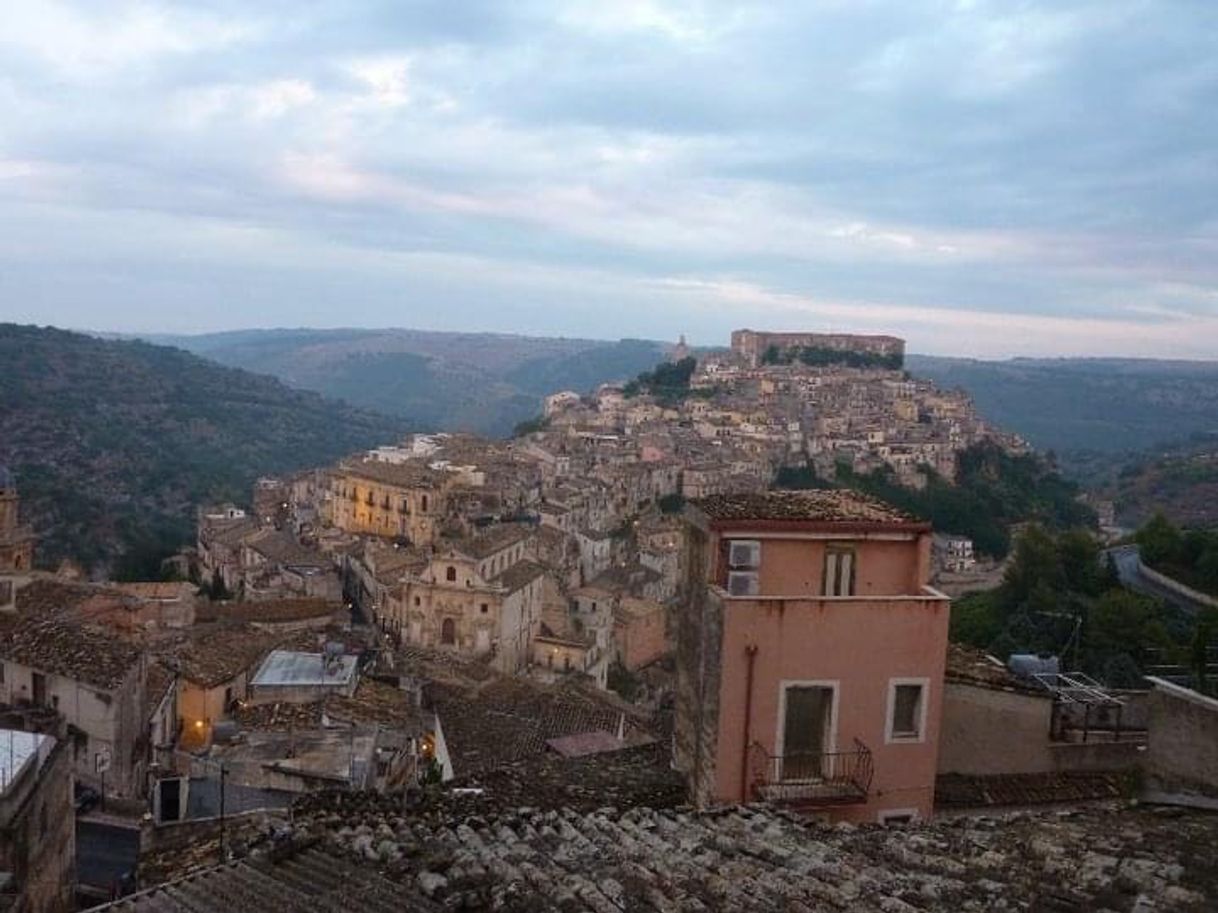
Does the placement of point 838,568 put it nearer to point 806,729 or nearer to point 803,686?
point 803,686

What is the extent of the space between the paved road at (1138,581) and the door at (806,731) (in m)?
32.3

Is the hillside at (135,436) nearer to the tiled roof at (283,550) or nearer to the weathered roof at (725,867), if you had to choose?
the tiled roof at (283,550)

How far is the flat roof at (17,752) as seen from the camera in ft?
32.0

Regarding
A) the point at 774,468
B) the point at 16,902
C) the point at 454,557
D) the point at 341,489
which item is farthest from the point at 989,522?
the point at 16,902

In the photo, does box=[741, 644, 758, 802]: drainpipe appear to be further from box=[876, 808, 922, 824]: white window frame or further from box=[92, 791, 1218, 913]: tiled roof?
box=[92, 791, 1218, 913]: tiled roof

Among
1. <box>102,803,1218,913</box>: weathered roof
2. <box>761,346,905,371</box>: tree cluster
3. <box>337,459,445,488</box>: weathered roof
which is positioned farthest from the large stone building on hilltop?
<box>102,803,1218,913</box>: weathered roof

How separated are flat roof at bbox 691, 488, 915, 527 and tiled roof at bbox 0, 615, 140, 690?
10.8 meters

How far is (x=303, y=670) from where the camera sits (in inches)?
901

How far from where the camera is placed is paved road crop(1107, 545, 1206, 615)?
3906cm

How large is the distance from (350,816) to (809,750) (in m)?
4.18

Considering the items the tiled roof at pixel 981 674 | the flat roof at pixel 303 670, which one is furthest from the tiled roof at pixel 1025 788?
the flat roof at pixel 303 670

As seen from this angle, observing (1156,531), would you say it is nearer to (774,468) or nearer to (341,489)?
(774,468)

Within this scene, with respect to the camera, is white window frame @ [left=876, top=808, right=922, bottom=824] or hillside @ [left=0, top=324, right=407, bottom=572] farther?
hillside @ [left=0, top=324, right=407, bottom=572]

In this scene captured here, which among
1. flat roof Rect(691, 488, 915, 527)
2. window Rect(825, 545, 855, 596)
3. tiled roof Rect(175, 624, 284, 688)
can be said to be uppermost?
flat roof Rect(691, 488, 915, 527)
